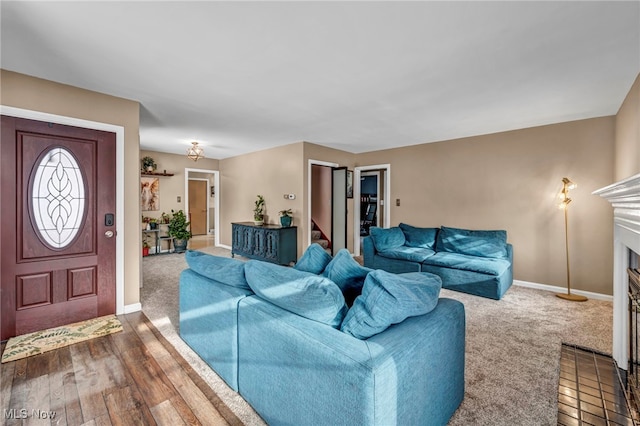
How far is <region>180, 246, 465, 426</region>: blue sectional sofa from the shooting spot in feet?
3.78

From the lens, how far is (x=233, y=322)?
183 cm

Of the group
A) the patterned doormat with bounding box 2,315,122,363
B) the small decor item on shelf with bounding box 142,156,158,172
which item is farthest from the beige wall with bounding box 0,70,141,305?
the small decor item on shelf with bounding box 142,156,158,172

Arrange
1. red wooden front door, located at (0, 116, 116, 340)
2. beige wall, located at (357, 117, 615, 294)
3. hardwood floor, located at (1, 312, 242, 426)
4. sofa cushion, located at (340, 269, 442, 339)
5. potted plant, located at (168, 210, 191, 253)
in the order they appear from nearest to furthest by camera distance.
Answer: sofa cushion, located at (340, 269, 442, 339) → hardwood floor, located at (1, 312, 242, 426) → red wooden front door, located at (0, 116, 116, 340) → beige wall, located at (357, 117, 615, 294) → potted plant, located at (168, 210, 191, 253)

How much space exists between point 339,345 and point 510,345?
217 centimetres

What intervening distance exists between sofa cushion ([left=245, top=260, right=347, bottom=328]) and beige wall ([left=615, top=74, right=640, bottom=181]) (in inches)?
126

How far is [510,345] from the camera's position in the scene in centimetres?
252

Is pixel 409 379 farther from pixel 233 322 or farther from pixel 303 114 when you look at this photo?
pixel 303 114

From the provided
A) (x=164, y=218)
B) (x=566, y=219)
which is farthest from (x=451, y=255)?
(x=164, y=218)

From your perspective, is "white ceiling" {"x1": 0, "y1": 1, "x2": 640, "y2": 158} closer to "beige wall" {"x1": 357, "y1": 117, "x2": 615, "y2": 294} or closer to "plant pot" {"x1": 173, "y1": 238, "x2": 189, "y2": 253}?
"beige wall" {"x1": 357, "y1": 117, "x2": 615, "y2": 294}

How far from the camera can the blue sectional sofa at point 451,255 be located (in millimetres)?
3744

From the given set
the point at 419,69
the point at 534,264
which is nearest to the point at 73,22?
the point at 419,69

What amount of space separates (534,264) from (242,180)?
6.02 m

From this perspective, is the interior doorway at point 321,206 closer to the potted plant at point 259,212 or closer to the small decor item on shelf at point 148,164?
the potted plant at point 259,212

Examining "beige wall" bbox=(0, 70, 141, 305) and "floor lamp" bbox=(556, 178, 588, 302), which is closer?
"beige wall" bbox=(0, 70, 141, 305)
